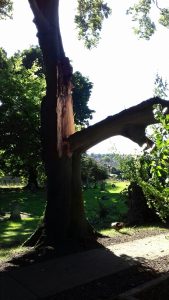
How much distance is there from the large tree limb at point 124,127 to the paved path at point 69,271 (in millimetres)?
3048

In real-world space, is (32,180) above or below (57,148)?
above

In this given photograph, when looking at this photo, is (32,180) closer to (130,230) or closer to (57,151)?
(130,230)

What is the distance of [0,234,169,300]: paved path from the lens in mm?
6914

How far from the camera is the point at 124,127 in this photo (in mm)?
9664

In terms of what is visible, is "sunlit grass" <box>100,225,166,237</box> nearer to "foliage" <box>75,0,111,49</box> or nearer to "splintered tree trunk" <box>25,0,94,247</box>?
"splintered tree trunk" <box>25,0,94,247</box>

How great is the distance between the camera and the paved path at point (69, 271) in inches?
272

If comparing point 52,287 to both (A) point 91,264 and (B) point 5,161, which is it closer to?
(A) point 91,264

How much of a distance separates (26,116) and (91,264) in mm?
22006

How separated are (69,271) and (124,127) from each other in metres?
3.95

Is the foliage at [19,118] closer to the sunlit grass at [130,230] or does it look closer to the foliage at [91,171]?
the foliage at [91,171]

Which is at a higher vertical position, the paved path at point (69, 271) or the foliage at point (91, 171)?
the foliage at point (91, 171)

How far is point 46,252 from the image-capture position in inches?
378

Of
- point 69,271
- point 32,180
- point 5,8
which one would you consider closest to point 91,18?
point 5,8

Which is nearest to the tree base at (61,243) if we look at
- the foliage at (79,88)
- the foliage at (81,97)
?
the foliage at (79,88)
